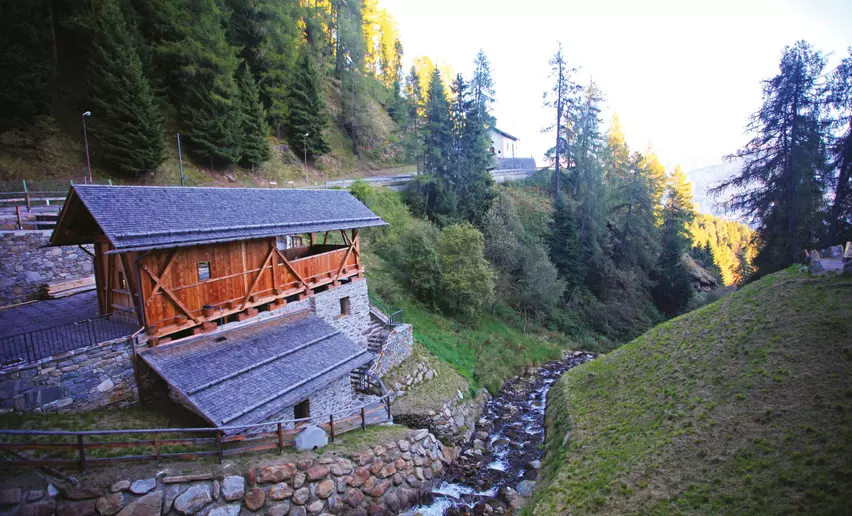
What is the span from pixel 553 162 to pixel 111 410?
44948 millimetres

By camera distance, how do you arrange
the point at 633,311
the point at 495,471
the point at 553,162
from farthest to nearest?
the point at 553,162 → the point at 633,311 → the point at 495,471

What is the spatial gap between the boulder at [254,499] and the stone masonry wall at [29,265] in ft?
47.2

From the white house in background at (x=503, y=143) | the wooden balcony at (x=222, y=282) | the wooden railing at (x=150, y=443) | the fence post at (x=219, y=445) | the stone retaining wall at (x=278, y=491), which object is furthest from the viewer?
the white house in background at (x=503, y=143)

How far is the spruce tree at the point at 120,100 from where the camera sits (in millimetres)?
25562

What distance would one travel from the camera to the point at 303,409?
13.0 metres

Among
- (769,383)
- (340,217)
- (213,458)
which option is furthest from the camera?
(340,217)

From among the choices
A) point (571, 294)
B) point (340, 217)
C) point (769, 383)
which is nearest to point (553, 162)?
point (571, 294)

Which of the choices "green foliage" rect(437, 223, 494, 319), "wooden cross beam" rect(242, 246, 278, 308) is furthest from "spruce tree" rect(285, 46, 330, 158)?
"wooden cross beam" rect(242, 246, 278, 308)

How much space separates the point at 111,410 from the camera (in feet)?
33.2

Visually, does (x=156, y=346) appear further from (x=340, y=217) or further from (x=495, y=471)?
(x=495, y=471)

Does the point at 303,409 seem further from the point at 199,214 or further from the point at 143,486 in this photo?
the point at 199,214

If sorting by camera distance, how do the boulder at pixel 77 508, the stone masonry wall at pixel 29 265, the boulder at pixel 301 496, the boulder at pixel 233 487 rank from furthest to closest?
the stone masonry wall at pixel 29 265 < the boulder at pixel 301 496 < the boulder at pixel 233 487 < the boulder at pixel 77 508

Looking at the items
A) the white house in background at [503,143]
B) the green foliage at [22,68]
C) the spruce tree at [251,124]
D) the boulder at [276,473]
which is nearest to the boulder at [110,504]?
the boulder at [276,473]

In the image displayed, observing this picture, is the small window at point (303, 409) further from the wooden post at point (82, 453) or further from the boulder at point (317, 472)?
the wooden post at point (82, 453)
